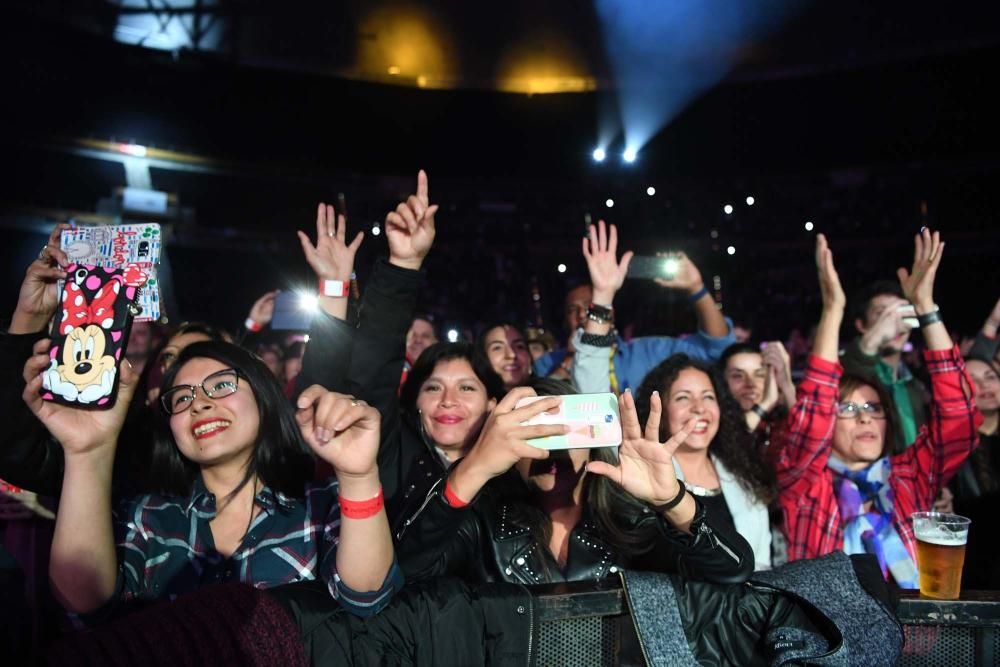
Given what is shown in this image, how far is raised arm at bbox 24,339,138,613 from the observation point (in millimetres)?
1619

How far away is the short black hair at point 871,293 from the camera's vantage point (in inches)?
150

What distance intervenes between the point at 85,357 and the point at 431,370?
1253 mm

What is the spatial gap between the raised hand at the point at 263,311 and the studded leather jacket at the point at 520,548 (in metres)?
2.66

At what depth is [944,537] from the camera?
1.76m

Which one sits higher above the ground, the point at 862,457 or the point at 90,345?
the point at 90,345

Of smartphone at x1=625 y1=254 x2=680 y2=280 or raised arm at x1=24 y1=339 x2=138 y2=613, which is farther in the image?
smartphone at x1=625 y1=254 x2=680 y2=280

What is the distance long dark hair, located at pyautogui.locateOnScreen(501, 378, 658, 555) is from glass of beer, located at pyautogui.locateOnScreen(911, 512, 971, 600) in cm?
63

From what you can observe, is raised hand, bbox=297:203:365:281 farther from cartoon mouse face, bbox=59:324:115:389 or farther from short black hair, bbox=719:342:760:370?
short black hair, bbox=719:342:760:370

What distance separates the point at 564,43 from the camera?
1159 centimetres

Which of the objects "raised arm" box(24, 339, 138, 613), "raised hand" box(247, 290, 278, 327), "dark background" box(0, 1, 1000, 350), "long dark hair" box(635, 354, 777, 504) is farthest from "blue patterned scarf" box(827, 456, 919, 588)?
"dark background" box(0, 1, 1000, 350)

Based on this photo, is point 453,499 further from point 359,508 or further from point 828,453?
point 828,453

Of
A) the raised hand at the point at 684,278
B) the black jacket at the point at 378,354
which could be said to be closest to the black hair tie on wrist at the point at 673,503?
the black jacket at the point at 378,354

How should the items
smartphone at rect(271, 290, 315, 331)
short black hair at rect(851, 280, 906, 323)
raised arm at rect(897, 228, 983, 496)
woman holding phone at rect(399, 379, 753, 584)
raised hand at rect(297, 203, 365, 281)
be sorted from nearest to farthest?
woman holding phone at rect(399, 379, 753, 584) → raised arm at rect(897, 228, 983, 496) → raised hand at rect(297, 203, 365, 281) → short black hair at rect(851, 280, 906, 323) → smartphone at rect(271, 290, 315, 331)

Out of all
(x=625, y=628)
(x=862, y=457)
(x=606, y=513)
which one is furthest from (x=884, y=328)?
(x=625, y=628)
